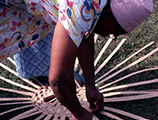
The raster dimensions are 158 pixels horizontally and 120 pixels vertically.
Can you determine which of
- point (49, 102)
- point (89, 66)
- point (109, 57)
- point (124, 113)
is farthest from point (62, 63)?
point (109, 57)

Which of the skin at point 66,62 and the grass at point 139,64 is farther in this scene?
the grass at point 139,64

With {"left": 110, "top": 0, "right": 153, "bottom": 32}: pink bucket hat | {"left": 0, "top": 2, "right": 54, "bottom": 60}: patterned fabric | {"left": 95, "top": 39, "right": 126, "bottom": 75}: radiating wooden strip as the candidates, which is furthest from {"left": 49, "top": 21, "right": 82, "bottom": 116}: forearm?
{"left": 95, "top": 39, "right": 126, "bottom": 75}: radiating wooden strip

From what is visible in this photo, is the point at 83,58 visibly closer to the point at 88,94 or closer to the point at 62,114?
the point at 88,94

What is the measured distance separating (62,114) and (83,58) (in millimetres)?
493

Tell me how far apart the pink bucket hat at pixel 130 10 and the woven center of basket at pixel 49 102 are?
32.5 inches

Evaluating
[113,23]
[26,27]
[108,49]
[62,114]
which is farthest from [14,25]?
[108,49]

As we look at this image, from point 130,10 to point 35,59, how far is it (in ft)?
3.18

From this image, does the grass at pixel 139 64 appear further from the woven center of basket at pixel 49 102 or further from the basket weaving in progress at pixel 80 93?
the woven center of basket at pixel 49 102

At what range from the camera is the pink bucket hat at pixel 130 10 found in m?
0.96

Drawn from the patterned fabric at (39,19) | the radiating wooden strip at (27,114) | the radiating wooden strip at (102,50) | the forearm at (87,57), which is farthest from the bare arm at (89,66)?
the radiating wooden strip at (102,50)

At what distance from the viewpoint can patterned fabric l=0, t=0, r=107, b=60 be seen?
2.97 feet

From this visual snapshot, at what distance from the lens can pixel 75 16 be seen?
90cm

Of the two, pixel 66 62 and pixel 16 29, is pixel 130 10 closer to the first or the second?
pixel 66 62

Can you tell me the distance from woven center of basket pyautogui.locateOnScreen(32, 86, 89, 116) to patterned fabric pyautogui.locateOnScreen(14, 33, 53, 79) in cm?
15
